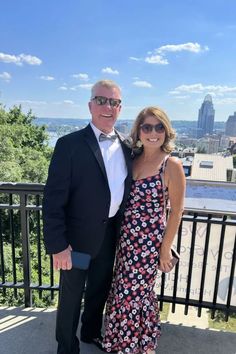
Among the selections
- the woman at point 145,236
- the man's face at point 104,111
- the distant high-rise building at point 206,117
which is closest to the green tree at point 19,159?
the woman at point 145,236

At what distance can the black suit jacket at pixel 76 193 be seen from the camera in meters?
1.68

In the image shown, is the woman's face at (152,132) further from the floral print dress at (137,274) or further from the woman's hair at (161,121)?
the floral print dress at (137,274)

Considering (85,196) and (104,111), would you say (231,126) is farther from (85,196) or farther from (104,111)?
(85,196)

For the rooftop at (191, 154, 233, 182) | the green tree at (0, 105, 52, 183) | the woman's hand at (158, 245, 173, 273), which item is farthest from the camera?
the rooftop at (191, 154, 233, 182)

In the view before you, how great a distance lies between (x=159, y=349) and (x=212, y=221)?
3.11 ft

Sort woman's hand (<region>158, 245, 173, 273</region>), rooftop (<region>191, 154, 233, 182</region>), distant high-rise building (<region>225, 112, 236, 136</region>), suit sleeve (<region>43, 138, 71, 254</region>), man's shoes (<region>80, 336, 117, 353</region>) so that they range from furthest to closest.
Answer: distant high-rise building (<region>225, 112, 236, 136</region>)
rooftop (<region>191, 154, 233, 182</region>)
man's shoes (<region>80, 336, 117, 353</region>)
woman's hand (<region>158, 245, 173, 273</region>)
suit sleeve (<region>43, 138, 71, 254</region>)

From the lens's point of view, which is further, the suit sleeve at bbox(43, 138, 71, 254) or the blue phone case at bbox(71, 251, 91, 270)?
the blue phone case at bbox(71, 251, 91, 270)

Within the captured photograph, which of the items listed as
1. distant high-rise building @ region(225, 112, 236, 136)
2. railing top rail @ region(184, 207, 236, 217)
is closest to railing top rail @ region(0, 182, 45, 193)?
railing top rail @ region(184, 207, 236, 217)

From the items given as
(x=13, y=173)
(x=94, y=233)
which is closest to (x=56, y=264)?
(x=94, y=233)

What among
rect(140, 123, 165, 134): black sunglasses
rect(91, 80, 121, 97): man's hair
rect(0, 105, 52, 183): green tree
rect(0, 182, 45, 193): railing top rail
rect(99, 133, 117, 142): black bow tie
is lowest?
rect(0, 105, 52, 183): green tree

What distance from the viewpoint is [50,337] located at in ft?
7.41

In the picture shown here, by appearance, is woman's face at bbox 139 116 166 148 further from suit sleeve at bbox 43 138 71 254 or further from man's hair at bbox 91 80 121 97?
suit sleeve at bbox 43 138 71 254

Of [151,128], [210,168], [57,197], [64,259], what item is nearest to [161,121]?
[151,128]

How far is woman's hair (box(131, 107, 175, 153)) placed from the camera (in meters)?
1.78
